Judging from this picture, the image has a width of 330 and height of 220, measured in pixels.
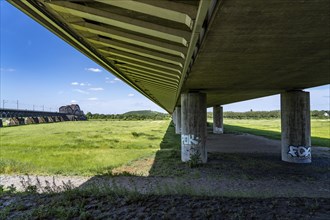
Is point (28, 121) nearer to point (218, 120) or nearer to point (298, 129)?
point (218, 120)

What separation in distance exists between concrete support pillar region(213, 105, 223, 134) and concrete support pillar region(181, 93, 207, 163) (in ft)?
87.3

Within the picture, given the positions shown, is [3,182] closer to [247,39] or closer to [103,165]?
[103,165]

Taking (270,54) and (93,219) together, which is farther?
(270,54)

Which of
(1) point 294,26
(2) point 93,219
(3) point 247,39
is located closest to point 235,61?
(3) point 247,39

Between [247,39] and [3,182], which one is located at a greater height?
[247,39]

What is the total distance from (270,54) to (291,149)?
39.0 ft

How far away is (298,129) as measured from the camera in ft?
60.2

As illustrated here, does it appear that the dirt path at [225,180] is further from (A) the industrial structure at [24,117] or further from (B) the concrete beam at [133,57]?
(A) the industrial structure at [24,117]

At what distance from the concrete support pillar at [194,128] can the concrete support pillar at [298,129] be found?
5.62 m

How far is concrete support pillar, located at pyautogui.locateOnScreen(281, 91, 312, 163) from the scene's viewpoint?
18156 millimetres

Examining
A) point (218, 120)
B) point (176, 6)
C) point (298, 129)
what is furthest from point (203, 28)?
point (218, 120)

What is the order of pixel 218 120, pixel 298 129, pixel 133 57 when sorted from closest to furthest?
pixel 133 57 → pixel 298 129 → pixel 218 120

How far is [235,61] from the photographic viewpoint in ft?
31.0

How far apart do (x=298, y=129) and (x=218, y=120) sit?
27.1 metres
